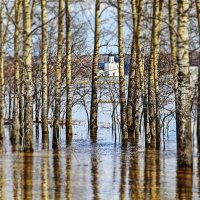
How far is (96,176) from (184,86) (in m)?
2.90

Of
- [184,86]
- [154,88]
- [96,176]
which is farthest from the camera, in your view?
[154,88]

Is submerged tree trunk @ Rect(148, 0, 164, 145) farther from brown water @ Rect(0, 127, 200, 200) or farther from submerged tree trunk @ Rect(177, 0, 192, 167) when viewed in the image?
submerged tree trunk @ Rect(177, 0, 192, 167)

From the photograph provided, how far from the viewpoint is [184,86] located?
12906 millimetres

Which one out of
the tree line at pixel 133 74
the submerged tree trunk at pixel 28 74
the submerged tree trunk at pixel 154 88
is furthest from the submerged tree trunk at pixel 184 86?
the submerged tree trunk at pixel 154 88

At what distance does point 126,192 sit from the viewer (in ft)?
33.0

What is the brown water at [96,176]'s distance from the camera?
9.91m

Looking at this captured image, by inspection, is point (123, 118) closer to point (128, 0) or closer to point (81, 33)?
point (128, 0)

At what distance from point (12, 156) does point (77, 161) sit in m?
2.19

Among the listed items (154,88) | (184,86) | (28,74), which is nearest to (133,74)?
(154,88)

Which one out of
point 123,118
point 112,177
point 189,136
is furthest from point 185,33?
point 123,118

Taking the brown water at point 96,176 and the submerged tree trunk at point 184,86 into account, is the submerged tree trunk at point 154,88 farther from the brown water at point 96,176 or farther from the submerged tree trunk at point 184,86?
the submerged tree trunk at point 184,86

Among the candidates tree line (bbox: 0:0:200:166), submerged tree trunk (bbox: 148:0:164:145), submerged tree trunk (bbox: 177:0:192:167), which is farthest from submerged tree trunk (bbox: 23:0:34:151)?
submerged tree trunk (bbox: 177:0:192:167)

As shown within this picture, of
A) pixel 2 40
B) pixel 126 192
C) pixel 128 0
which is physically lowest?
pixel 126 192

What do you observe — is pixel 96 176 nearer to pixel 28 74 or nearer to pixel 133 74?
pixel 28 74
